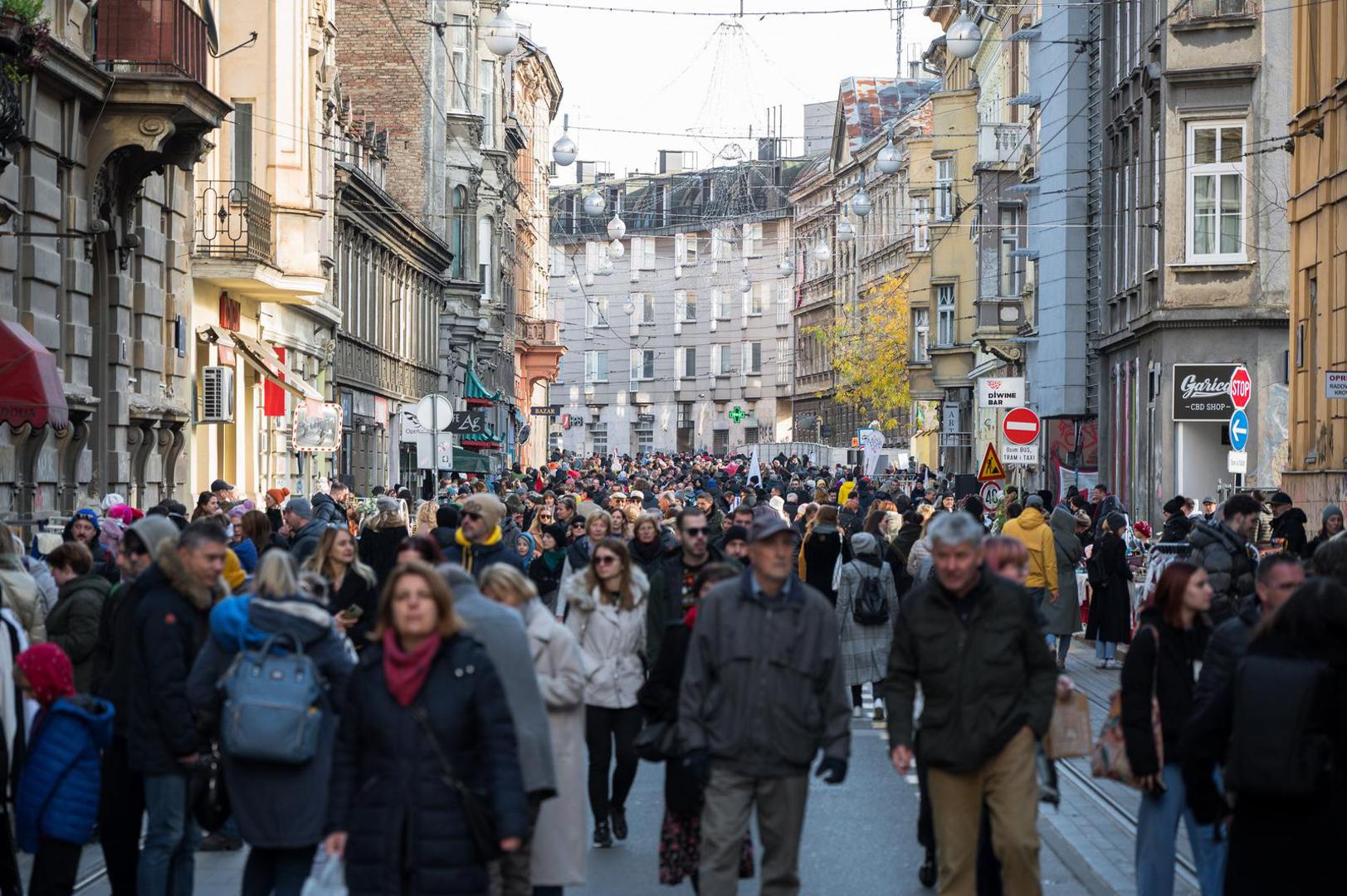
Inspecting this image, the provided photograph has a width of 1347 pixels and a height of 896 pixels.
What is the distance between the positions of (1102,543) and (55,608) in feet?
44.8

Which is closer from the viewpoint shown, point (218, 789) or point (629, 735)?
point (218, 789)

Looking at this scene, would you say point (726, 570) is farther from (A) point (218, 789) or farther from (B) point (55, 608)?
(B) point (55, 608)

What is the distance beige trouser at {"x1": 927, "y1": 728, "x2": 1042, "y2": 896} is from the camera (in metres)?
8.78

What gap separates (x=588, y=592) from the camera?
39.4 feet

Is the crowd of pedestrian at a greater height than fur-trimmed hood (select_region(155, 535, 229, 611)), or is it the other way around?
fur-trimmed hood (select_region(155, 535, 229, 611))

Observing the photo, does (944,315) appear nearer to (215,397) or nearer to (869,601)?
(215,397)

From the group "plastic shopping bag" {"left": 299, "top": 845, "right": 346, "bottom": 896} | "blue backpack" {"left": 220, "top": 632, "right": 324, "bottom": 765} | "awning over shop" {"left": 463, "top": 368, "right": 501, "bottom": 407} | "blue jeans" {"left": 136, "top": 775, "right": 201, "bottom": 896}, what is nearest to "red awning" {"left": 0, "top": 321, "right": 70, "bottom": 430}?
"blue jeans" {"left": 136, "top": 775, "right": 201, "bottom": 896}

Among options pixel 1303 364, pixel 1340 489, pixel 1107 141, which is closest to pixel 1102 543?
pixel 1340 489

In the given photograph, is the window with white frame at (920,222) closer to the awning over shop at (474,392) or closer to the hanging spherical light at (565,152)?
the awning over shop at (474,392)

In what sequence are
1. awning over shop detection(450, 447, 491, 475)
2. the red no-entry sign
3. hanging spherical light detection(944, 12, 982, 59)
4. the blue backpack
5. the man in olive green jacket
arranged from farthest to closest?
awning over shop detection(450, 447, 491, 475) < hanging spherical light detection(944, 12, 982, 59) < the red no-entry sign < the man in olive green jacket < the blue backpack

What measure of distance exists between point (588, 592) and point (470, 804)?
15.7ft

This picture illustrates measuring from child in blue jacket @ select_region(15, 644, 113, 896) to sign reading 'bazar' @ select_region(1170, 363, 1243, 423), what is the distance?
1043 inches

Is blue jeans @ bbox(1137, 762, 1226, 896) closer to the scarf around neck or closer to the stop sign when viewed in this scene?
the scarf around neck

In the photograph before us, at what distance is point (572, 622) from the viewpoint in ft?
39.7
